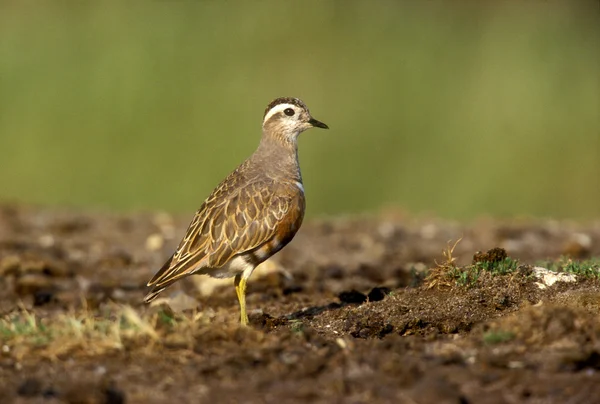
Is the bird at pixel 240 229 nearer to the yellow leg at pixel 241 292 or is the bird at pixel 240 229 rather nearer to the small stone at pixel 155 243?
the yellow leg at pixel 241 292

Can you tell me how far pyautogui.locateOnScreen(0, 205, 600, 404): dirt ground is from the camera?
16.0ft

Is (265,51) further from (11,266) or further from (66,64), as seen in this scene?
(11,266)

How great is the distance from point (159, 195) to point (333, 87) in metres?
3.40

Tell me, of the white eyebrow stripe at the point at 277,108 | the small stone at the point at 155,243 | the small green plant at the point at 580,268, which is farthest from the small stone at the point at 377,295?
the small stone at the point at 155,243

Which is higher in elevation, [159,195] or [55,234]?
[159,195]

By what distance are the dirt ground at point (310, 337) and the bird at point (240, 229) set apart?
1.29ft

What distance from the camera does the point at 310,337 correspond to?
18.6 ft

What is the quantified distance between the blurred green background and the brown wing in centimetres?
837

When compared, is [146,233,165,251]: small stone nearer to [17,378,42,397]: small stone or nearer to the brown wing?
the brown wing

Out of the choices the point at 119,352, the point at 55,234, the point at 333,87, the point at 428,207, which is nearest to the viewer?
the point at 119,352

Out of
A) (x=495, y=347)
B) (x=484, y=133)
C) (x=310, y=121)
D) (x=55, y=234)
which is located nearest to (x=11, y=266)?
(x=55, y=234)

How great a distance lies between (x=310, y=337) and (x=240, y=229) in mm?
1861

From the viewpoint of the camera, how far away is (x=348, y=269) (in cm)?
1003

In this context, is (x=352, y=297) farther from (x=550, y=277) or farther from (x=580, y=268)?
(x=580, y=268)
